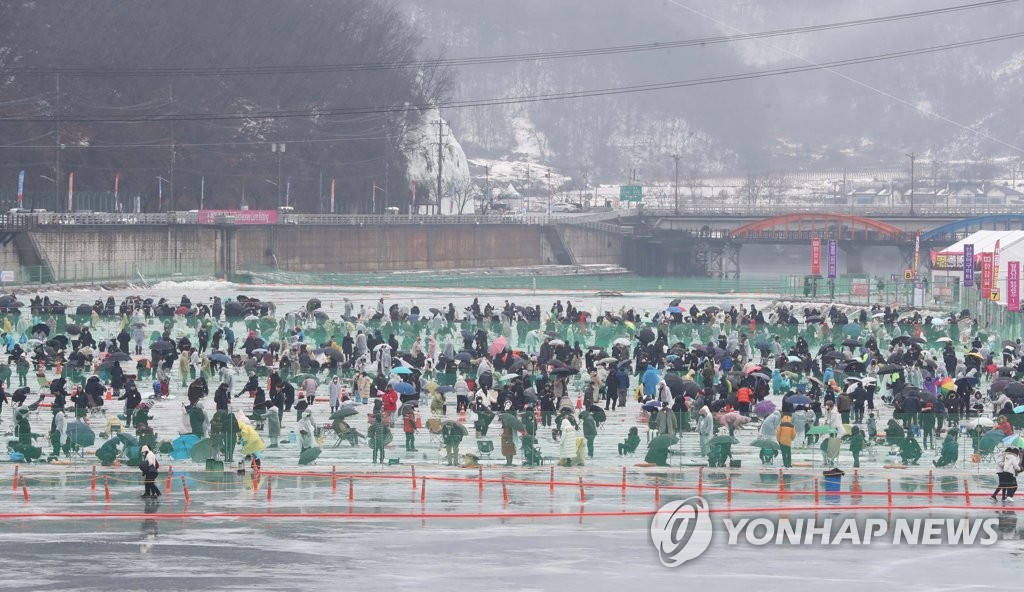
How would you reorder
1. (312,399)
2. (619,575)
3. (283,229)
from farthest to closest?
(283,229) → (312,399) → (619,575)

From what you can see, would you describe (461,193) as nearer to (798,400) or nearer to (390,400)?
(390,400)

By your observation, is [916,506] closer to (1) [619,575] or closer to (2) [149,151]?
(1) [619,575]

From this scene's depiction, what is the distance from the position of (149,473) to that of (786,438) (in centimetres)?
1131

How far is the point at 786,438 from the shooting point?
98.5ft

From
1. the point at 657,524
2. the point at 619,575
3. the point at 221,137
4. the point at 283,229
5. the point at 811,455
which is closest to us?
the point at 619,575

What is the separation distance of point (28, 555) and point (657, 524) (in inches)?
362

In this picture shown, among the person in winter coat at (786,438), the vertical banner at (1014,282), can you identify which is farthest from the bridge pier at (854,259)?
the person in winter coat at (786,438)

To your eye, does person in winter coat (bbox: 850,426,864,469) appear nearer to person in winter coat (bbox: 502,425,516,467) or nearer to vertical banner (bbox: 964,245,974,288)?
person in winter coat (bbox: 502,425,516,467)

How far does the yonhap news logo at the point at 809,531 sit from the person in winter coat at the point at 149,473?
7.98 metres

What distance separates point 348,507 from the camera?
26453 mm

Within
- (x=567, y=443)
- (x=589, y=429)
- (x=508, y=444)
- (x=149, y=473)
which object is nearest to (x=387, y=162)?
(x=589, y=429)

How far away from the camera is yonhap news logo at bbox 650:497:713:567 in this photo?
23.1 meters

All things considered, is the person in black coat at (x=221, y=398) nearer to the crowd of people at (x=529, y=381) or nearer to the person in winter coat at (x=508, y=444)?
the crowd of people at (x=529, y=381)

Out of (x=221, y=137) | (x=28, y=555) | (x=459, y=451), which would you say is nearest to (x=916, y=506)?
(x=459, y=451)
